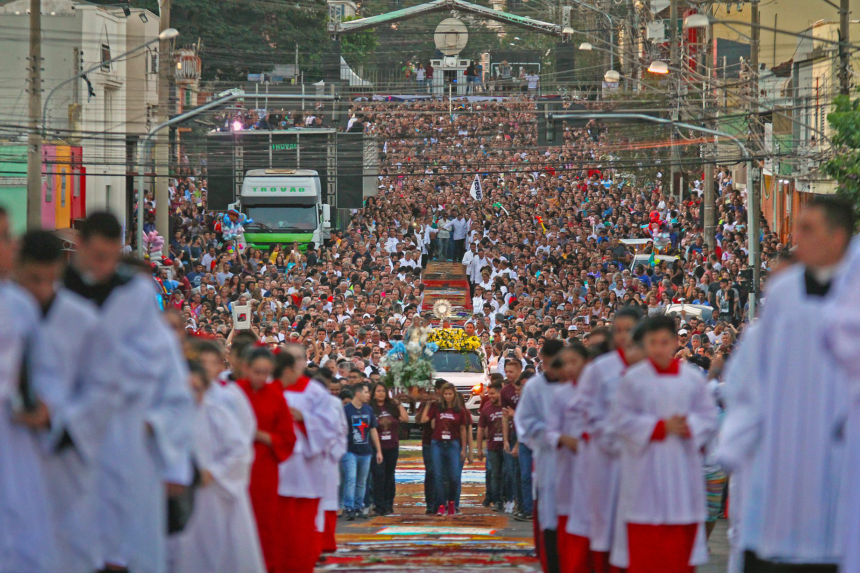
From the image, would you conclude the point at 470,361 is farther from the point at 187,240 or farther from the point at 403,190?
the point at 403,190

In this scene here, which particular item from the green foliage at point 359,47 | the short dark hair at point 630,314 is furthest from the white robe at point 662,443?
the green foliage at point 359,47

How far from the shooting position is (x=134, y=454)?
6.56m

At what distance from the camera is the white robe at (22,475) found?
20.0 feet

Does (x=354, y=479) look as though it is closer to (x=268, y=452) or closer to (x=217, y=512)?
(x=268, y=452)

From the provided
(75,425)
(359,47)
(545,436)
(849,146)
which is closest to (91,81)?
A: (849,146)

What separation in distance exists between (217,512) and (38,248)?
252 centimetres

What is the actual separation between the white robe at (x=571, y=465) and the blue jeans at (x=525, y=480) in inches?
183

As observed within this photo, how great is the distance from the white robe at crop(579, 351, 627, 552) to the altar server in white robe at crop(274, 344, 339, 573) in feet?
7.08

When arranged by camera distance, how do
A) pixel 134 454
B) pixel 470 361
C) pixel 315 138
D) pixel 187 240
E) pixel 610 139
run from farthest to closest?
pixel 610 139, pixel 315 138, pixel 187 240, pixel 470 361, pixel 134 454

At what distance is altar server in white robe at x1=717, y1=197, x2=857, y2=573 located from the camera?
6.11 m

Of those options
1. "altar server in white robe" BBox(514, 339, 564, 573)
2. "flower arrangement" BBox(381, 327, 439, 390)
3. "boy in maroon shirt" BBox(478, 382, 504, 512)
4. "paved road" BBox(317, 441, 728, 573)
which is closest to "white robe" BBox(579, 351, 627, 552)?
"altar server in white robe" BBox(514, 339, 564, 573)

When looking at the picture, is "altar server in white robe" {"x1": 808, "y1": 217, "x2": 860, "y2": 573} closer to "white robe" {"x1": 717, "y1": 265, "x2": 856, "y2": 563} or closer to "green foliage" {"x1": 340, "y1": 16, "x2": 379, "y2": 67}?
"white robe" {"x1": 717, "y1": 265, "x2": 856, "y2": 563}

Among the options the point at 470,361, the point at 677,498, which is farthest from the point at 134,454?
the point at 470,361

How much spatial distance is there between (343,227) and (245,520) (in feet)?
132
